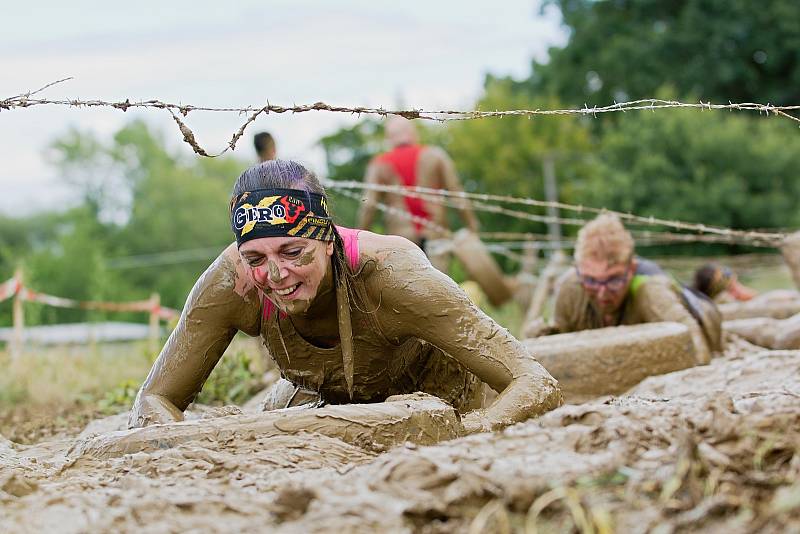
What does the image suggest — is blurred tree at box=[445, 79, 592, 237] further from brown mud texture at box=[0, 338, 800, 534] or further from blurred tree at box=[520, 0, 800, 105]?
brown mud texture at box=[0, 338, 800, 534]

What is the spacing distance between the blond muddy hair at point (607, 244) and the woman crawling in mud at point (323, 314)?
2.70 m

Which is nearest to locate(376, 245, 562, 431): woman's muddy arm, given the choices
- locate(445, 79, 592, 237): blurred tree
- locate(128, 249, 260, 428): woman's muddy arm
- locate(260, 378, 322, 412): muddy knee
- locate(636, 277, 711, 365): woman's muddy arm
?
locate(128, 249, 260, 428): woman's muddy arm

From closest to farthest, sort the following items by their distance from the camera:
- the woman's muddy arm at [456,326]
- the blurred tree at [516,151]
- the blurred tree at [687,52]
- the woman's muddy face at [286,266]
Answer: the woman's muddy face at [286,266] < the woman's muddy arm at [456,326] < the blurred tree at [516,151] < the blurred tree at [687,52]

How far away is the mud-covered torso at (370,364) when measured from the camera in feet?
14.9

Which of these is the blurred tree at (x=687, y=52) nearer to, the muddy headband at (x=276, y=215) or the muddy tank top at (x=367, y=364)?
the muddy tank top at (x=367, y=364)

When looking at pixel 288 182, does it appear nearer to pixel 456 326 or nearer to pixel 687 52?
pixel 456 326

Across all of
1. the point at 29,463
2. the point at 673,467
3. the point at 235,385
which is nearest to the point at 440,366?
the point at 29,463

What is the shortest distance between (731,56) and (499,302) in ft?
67.5

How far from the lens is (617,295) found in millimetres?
7355

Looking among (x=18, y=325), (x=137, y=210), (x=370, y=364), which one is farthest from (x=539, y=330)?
(x=137, y=210)

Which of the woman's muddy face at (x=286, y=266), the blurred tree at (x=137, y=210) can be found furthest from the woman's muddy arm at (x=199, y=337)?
the blurred tree at (x=137, y=210)

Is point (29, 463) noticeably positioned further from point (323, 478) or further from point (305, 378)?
point (323, 478)

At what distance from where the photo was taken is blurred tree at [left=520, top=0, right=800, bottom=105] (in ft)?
96.2

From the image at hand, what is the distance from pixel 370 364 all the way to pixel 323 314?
318 mm
